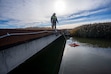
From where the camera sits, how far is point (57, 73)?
182cm

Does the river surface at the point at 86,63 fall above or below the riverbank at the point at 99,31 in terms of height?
below

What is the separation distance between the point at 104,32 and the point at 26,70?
844 centimetres

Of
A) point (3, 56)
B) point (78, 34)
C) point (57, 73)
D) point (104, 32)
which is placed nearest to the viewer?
point (3, 56)

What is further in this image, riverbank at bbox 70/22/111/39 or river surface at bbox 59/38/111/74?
riverbank at bbox 70/22/111/39

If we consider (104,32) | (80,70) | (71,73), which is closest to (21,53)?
(71,73)

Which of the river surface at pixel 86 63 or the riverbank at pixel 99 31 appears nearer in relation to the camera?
the river surface at pixel 86 63

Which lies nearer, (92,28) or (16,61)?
(16,61)

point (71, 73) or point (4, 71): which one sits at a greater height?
point (4, 71)

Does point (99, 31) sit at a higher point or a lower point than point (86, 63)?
higher

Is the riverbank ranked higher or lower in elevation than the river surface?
higher

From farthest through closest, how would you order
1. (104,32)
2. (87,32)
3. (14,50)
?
(87,32), (104,32), (14,50)

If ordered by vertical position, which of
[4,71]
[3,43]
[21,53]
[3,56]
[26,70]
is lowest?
[26,70]

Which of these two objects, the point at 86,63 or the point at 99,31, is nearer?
the point at 86,63

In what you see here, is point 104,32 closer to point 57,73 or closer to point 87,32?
point 87,32
